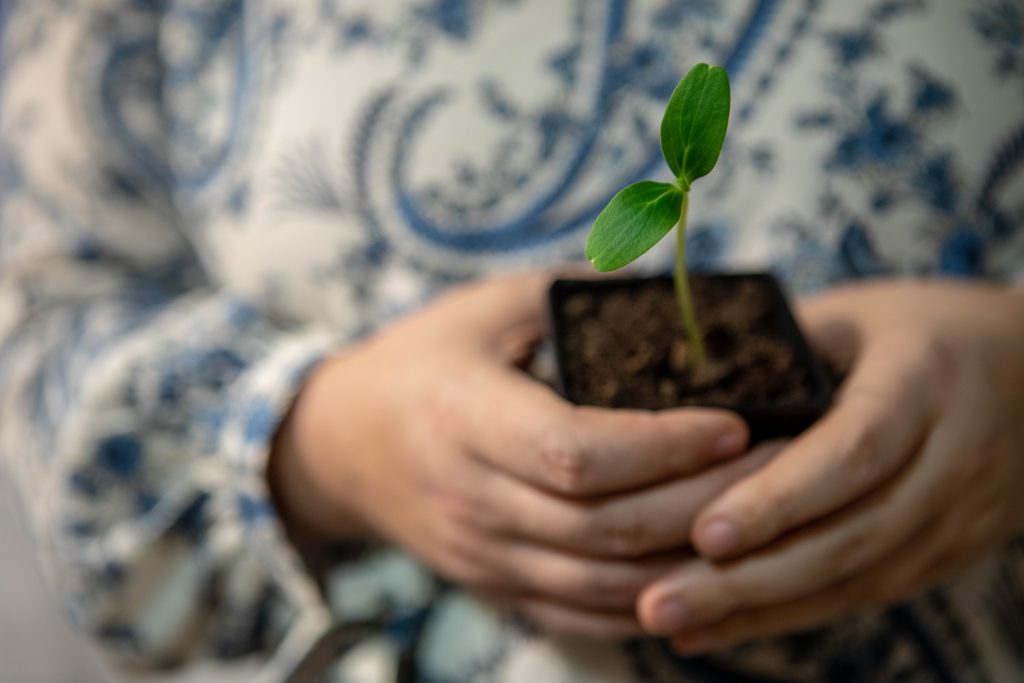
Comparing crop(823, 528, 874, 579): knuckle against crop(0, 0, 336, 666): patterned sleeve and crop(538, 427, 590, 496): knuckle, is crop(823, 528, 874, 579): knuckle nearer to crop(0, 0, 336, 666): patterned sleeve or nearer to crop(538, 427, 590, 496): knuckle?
crop(538, 427, 590, 496): knuckle

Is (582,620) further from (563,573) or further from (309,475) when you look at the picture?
(309,475)

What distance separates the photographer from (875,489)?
0.25 metres

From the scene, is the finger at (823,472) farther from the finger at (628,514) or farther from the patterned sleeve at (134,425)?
the patterned sleeve at (134,425)

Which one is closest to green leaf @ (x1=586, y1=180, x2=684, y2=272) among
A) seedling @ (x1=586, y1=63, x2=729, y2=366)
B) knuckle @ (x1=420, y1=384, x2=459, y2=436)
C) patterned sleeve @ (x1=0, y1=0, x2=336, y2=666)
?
seedling @ (x1=586, y1=63, x2=729, y2=366)

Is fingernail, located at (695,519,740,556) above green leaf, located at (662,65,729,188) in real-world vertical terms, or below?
below

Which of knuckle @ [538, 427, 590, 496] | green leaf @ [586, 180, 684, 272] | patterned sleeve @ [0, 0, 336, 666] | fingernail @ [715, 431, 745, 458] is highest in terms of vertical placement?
green leaf @ [586, 180, 684, 272]

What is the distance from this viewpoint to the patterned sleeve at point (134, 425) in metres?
0.37

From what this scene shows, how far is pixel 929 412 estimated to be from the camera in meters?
0.25

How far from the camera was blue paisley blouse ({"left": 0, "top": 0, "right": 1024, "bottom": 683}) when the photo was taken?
328 millimetres

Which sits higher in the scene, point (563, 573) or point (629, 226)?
point (629, 226)

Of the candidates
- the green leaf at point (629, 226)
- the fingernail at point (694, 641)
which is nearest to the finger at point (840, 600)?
the fingernail at point (694, 641)

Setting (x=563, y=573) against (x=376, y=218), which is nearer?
(x=563, y=573)

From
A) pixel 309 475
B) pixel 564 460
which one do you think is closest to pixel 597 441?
pixel 564 460

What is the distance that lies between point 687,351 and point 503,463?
2.5 inches
